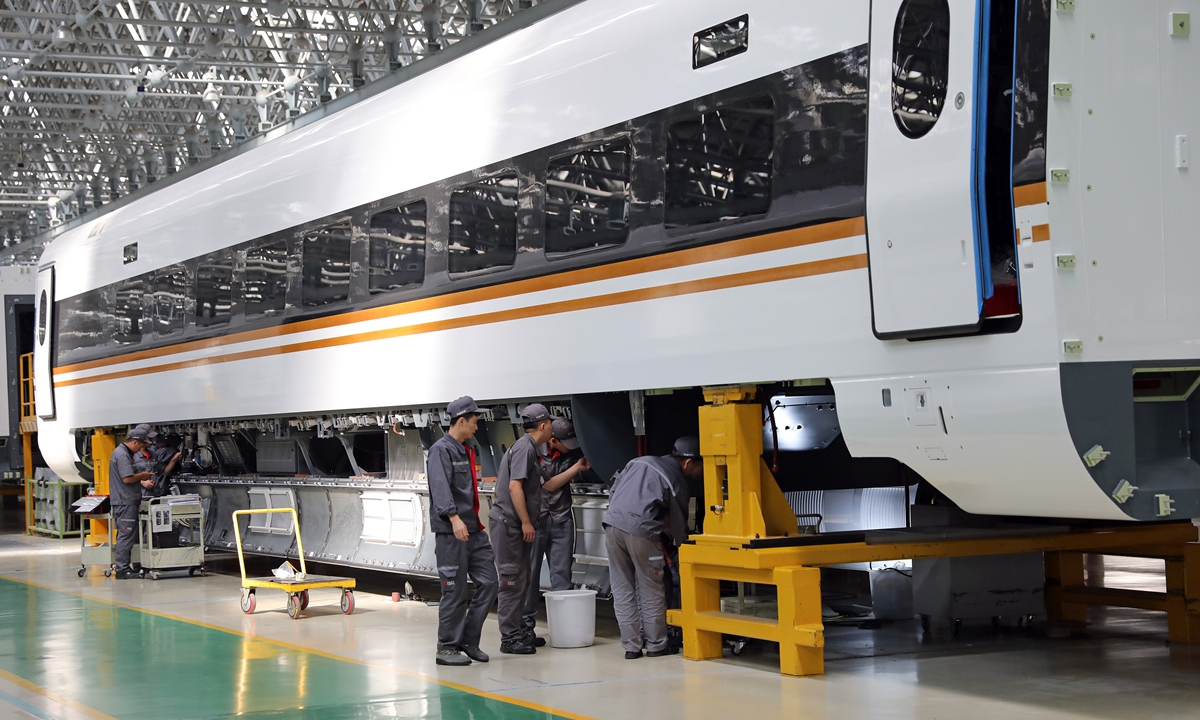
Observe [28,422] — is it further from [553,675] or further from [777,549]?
[777,549]

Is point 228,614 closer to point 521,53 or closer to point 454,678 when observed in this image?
point 454,678

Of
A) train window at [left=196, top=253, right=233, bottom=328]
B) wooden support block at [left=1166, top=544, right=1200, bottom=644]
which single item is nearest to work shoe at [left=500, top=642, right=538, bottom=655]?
wooden support block at [left=1166, top=544, right=1200, bottom=644]

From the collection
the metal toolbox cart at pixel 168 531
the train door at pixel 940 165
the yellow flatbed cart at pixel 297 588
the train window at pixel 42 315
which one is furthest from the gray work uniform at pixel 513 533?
the train window at pixel 42 315

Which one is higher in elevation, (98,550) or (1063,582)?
(1063,582)

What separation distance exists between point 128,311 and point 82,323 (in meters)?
1.86

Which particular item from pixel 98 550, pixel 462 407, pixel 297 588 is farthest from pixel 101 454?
pixel 462 407

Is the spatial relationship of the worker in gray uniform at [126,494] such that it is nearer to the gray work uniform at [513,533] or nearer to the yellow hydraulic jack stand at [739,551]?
the gray work uniform at [513,533]

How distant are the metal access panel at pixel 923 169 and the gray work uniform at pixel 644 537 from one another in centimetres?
224

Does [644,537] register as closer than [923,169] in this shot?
No

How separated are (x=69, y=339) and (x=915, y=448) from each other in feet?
46.9

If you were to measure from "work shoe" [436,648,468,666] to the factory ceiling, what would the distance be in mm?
13988

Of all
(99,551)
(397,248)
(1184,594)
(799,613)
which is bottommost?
(99,551)

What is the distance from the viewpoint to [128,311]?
15.7 metres

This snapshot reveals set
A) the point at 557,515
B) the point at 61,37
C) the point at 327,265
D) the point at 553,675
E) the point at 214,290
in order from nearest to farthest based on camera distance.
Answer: the point at 553,675 < the point at 557,515 < the point at 327,265 < the point at 214,290 < the point at 61,37
